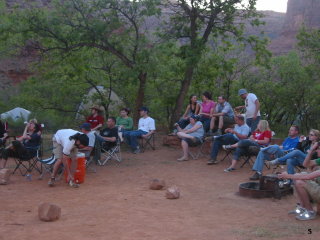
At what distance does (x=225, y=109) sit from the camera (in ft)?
34.9

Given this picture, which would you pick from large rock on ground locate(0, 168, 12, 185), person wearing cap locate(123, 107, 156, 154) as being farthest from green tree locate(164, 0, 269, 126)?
large rock on ground locate(0, 168, 12, 185)

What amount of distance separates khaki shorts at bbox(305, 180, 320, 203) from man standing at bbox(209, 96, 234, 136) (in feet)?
15.9

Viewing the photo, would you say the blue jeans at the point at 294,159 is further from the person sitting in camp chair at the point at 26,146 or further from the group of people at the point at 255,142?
the person sitting in camp chair at the point at 26,146

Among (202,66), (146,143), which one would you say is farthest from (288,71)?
(146,143)

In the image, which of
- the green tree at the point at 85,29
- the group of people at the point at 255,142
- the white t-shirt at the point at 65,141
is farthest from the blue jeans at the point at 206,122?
the white t-shirt at the point at 65,141

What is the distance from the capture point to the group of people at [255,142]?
5.73 meters

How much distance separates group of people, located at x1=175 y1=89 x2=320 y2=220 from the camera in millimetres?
5727

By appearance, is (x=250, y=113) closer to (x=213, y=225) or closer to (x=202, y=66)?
(x=202, y=66)

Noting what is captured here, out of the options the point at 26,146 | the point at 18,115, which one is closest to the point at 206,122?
the point at 26,146

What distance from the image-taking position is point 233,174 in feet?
28.9

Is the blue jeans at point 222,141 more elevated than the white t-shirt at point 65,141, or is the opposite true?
the white t-shirt at point 65,141

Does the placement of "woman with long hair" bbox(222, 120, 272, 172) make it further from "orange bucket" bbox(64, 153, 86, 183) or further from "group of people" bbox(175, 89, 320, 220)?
"orange bucket" bbox(64, 153, 86, 183)

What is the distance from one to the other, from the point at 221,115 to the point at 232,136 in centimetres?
117

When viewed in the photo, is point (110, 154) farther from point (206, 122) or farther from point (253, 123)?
point (253, 123)
